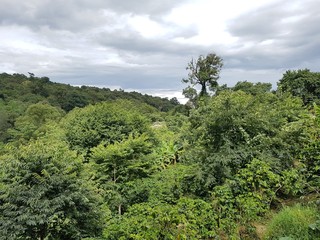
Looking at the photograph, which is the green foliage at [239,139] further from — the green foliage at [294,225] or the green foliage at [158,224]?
the green foliage at [158,224]

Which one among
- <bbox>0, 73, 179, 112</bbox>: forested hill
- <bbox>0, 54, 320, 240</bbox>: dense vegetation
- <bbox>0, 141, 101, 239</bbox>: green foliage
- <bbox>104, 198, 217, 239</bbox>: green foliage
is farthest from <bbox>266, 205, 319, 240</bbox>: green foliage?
<bbox>0, 73, 179, 112</bbox>: forested hill

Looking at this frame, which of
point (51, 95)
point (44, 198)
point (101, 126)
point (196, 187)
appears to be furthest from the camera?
point (51, 95)

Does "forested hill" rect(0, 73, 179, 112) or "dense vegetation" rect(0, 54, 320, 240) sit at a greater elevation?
"forested hill" rect(0, 73, 179, 112)

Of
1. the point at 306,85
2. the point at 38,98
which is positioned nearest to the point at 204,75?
the point at 306,85

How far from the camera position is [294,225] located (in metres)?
4.41

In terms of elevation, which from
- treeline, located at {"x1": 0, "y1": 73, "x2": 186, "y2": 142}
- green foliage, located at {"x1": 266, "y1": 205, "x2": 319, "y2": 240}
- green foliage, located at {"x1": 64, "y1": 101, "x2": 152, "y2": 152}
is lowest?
green foliage, located at {"x1": 266, "y1": 205, "x2": 319, "y2": 240}

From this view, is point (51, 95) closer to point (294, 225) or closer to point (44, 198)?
point (44, 198)

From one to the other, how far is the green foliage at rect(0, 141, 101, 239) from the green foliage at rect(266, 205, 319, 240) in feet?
11.4

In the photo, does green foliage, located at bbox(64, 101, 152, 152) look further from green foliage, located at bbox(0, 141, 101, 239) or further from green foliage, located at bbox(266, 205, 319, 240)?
green foliage, located at bbox(266, 205, 319, 240)

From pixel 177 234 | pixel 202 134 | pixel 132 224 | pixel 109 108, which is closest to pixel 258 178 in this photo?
pixel 202 134

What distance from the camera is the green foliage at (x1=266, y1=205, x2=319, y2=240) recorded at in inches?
166

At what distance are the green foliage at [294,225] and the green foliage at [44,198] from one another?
3.47m

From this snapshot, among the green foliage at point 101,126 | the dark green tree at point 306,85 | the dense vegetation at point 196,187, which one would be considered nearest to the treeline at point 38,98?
the dark green tree at point 306,85

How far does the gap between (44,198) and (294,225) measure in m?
4.34
